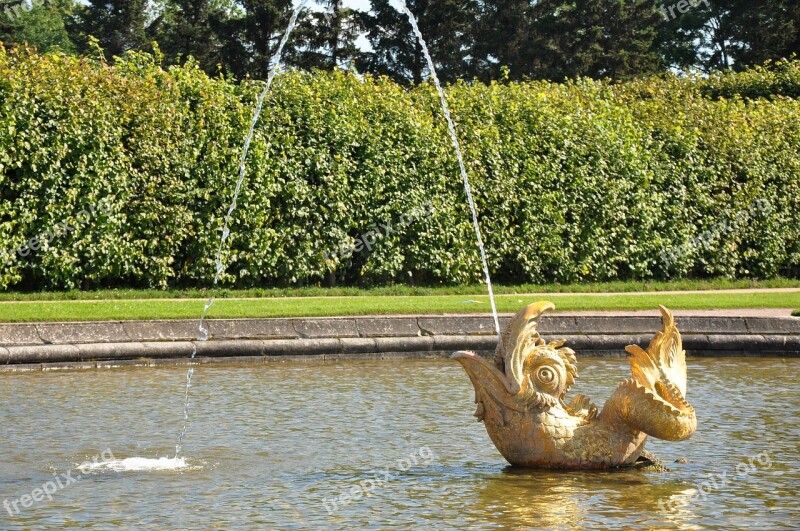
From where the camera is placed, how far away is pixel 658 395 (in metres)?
7.80

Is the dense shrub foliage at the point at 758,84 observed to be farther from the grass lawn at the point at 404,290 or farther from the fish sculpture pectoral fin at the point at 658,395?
the fish sculpture pectoral fin at the point at 658,395

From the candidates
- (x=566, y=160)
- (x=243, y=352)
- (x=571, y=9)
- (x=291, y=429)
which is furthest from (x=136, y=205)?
(x=571, y=9)

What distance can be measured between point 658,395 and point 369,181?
A: 13462 mm

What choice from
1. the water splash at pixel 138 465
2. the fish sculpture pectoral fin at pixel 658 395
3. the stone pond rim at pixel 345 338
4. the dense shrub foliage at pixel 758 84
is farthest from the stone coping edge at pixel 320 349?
the dense shrub foliage at pixel 758 84

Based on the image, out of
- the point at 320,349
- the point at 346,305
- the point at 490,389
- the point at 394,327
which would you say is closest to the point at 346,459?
the point at 490,389

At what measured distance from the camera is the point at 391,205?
20.9 m

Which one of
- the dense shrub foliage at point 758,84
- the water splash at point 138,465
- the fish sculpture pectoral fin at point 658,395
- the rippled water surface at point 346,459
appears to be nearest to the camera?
the rippled water surface at point 346,459

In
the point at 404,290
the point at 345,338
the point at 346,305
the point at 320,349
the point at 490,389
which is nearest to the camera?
the point at 490,389

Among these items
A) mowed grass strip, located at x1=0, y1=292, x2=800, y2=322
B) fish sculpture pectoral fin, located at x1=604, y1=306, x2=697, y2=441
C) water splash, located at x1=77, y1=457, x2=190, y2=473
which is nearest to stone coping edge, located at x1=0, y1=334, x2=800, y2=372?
mowed grass strip, located at x1=0, y1=292, x2=800, y2=322

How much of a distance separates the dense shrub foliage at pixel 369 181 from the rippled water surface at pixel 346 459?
23.7 ft

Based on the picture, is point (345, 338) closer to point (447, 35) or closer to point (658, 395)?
point (658, 395)

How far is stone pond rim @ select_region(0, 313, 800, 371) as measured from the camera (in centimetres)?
1296

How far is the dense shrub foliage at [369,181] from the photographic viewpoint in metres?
18.8

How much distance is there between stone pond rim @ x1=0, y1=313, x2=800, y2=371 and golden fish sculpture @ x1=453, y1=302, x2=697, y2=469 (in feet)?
19.9
